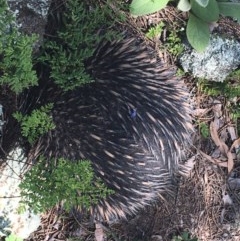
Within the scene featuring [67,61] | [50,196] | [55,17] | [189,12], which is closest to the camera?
[50,196]

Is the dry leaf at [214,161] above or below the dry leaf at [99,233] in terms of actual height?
above

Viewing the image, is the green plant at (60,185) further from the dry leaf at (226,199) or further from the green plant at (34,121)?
the dry leaf at (226,199)

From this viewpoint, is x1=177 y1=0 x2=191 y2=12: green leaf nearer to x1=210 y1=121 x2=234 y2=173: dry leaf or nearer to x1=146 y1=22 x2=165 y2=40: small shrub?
x1=146 y1=22 x2=165 y2=40: small shrub

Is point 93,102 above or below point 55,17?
below

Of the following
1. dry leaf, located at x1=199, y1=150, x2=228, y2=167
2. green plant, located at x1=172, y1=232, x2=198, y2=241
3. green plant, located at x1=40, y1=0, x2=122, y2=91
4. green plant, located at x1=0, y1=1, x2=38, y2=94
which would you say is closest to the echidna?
green plant, located at x1=40, y1=0, x2=122, y2=91

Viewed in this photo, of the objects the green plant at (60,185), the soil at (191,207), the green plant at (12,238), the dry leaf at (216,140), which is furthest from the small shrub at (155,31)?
the green plant at (12,238)

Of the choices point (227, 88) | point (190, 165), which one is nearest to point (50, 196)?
point (190, 165)

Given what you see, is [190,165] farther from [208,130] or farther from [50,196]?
[50,196]
